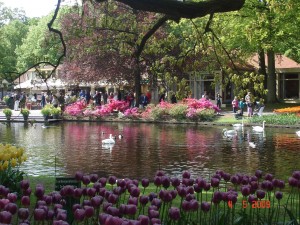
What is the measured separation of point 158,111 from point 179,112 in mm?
1549

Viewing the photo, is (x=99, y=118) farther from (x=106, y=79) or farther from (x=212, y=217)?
(x=212, y=217)

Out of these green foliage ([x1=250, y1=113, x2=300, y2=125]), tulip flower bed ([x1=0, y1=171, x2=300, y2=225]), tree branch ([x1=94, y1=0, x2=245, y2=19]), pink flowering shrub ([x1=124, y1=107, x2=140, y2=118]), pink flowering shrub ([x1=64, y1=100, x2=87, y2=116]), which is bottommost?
green foliage ([x1=250, y1=113, x2=300, y2=125])

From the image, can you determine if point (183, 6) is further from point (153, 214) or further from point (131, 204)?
point (153, 214)

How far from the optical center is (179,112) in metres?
33.0

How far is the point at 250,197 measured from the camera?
4.82 meters

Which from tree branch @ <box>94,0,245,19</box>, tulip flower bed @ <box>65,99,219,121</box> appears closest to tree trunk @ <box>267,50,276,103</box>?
tulip flower bed @ <box>65,99,219,121</box>

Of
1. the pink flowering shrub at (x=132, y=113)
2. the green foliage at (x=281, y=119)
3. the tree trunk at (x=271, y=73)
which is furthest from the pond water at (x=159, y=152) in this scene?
the tree trunk at (x=271, y=73)

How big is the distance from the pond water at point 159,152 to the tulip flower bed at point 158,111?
4831mm

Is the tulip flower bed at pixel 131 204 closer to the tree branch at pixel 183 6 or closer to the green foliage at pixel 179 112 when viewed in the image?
the tree branch at pixel 183 6

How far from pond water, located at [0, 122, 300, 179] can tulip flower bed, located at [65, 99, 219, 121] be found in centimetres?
483

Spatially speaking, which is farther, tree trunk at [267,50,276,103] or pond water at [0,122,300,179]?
tree trunk at [267,50,276,103]

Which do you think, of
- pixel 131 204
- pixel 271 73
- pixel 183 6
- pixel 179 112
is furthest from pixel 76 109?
pixel 131 204

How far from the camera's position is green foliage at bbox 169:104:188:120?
32906 mm

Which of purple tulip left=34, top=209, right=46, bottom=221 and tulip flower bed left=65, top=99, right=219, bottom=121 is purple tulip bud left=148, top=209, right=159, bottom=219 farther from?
tulip flower bed left=65, top=99, right=219, bottom=121
